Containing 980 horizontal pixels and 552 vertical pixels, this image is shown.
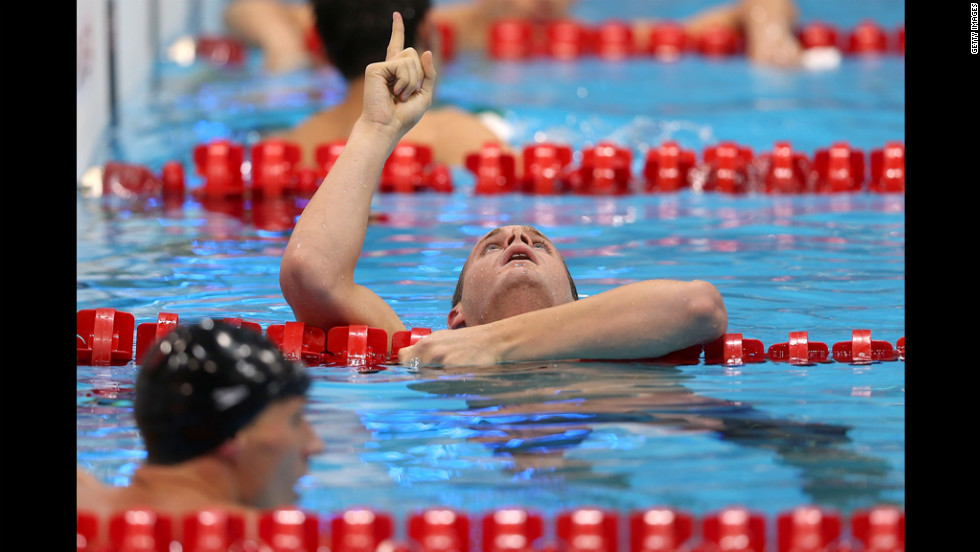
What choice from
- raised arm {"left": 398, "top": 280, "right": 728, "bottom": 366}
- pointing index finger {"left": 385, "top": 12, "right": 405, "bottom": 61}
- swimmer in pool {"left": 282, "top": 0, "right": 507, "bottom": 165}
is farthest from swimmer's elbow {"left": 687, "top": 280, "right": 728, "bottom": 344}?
swimmer in pool {"left": 282, "top": 0, "right": 507, "bottom": 165}

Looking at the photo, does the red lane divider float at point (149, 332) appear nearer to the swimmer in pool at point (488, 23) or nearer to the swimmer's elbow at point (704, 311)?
the swimmer's elbow at point (704, 311)

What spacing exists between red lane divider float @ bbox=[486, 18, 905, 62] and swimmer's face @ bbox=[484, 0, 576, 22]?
0.18ft

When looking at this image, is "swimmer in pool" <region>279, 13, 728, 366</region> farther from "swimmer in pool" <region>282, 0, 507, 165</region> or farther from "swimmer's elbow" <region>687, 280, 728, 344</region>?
"swimmer in pool" <region>282, 0, 507, 165</region>

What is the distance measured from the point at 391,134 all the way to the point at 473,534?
1.20 m

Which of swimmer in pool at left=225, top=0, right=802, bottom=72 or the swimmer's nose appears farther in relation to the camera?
swimmer in pool at left=225, top=0, right=802, bottom=72

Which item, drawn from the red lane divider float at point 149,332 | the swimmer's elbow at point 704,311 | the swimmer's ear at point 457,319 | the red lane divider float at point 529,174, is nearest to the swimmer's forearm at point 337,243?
the swimmer's ear at point 457,319

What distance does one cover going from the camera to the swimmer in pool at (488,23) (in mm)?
7598

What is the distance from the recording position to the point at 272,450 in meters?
1.69

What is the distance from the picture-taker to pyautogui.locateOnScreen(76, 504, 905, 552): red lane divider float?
1775 millimetres

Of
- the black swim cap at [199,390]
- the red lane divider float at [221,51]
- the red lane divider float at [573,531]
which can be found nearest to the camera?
the black swim cap at [199,390]

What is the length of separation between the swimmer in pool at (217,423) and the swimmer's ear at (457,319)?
111 centimetres

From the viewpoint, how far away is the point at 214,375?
1667 millimetres
